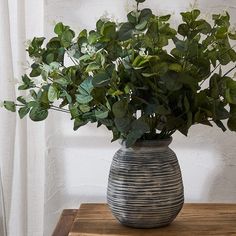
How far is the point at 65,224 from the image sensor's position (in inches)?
52.5

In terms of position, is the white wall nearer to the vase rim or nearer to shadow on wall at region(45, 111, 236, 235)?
shadow on wall at region(45, 111, 236, 235)

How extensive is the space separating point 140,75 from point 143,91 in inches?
1.8

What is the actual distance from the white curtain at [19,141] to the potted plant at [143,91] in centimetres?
28

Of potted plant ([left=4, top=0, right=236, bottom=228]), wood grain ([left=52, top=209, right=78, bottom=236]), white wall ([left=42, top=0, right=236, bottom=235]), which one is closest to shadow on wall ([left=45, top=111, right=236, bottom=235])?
white wall ([left=42, top=0, right=236, bottom=235])

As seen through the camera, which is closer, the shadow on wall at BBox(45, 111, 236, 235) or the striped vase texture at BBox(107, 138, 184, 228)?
the striped vase texture at BBox(107, 138, 184, 228)

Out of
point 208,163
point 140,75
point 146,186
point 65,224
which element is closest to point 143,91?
point 140,75

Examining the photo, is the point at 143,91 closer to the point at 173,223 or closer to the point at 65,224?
the point at 173,223

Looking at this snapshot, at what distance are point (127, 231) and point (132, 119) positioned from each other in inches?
10.9

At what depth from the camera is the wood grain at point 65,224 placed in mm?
1269

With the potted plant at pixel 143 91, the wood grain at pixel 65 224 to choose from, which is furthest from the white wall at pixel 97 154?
the potted plant at pixel 143 91

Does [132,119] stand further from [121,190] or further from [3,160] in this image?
[3,160]

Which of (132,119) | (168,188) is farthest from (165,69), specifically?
(168,188)

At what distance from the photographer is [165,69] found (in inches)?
39.1

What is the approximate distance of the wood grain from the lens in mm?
1269
